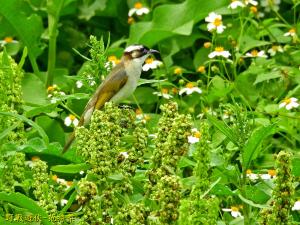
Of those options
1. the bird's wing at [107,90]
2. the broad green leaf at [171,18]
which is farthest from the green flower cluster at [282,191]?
the broad green leaf at [171,18]

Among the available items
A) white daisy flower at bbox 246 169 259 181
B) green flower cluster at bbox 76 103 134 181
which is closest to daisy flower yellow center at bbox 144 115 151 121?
white daisy flower at bbox 246 169 259 181

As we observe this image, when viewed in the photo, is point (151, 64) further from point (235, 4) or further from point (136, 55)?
point (136, 55)

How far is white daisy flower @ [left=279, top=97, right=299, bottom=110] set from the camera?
5.27 m

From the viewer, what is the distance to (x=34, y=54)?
668 centimetres

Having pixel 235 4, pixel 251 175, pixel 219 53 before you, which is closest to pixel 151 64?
pixel 219 53

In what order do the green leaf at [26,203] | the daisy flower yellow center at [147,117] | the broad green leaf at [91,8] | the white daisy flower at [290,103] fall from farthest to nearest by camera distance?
the broad green leaf at [91,8]
the daisy flower yellow center at [147,117]
the white daisy flower at [290,103]
the green leaf at [26,203]

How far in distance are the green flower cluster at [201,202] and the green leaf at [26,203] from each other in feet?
1.68

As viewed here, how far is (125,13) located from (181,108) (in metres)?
1.49

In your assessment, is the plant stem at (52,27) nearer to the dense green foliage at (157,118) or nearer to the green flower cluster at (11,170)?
the dense green foliage at (157,118)

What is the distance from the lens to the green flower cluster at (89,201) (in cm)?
266

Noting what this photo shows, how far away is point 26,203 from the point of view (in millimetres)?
3027

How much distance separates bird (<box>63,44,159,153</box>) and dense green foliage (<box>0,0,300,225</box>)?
0.36ft

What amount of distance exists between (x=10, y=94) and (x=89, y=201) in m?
0.91

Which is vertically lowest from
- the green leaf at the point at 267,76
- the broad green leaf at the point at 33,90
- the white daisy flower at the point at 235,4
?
the broad green leaf at the point at 33,90
